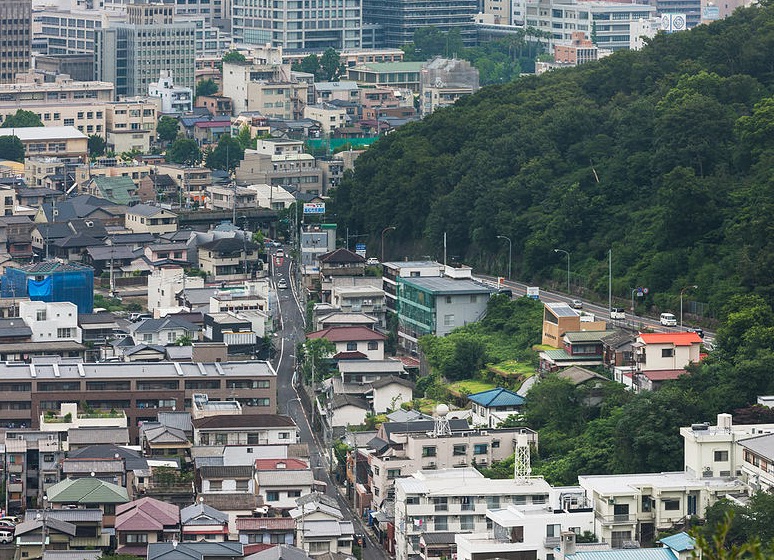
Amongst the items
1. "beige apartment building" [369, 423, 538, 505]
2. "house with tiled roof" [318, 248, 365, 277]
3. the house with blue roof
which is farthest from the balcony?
"house with tiled roof" [318, 248, 365, 277]

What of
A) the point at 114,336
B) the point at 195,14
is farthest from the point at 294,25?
the point at 114,336

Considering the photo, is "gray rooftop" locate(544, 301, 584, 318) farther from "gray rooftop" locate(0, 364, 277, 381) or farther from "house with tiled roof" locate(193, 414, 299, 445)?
"house with tiled roof" locate(193, 414, 299, 445)

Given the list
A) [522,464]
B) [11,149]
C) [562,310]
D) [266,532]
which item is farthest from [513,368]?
[11,149]

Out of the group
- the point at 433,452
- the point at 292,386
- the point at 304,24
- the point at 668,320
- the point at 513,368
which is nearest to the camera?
the point at 433,452

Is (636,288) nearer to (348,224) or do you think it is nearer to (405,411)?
(405,411)

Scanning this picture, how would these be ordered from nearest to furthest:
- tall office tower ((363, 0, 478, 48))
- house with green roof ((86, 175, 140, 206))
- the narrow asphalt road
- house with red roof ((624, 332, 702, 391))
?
the narrow asphalt road, house with red roof ((624, 332, 702, 391)), house with green roof ((86, 175, 140, 206)), tall office tower ((363, 0, 478, 48))

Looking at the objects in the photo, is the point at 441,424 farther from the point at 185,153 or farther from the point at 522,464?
the point at 185,153
